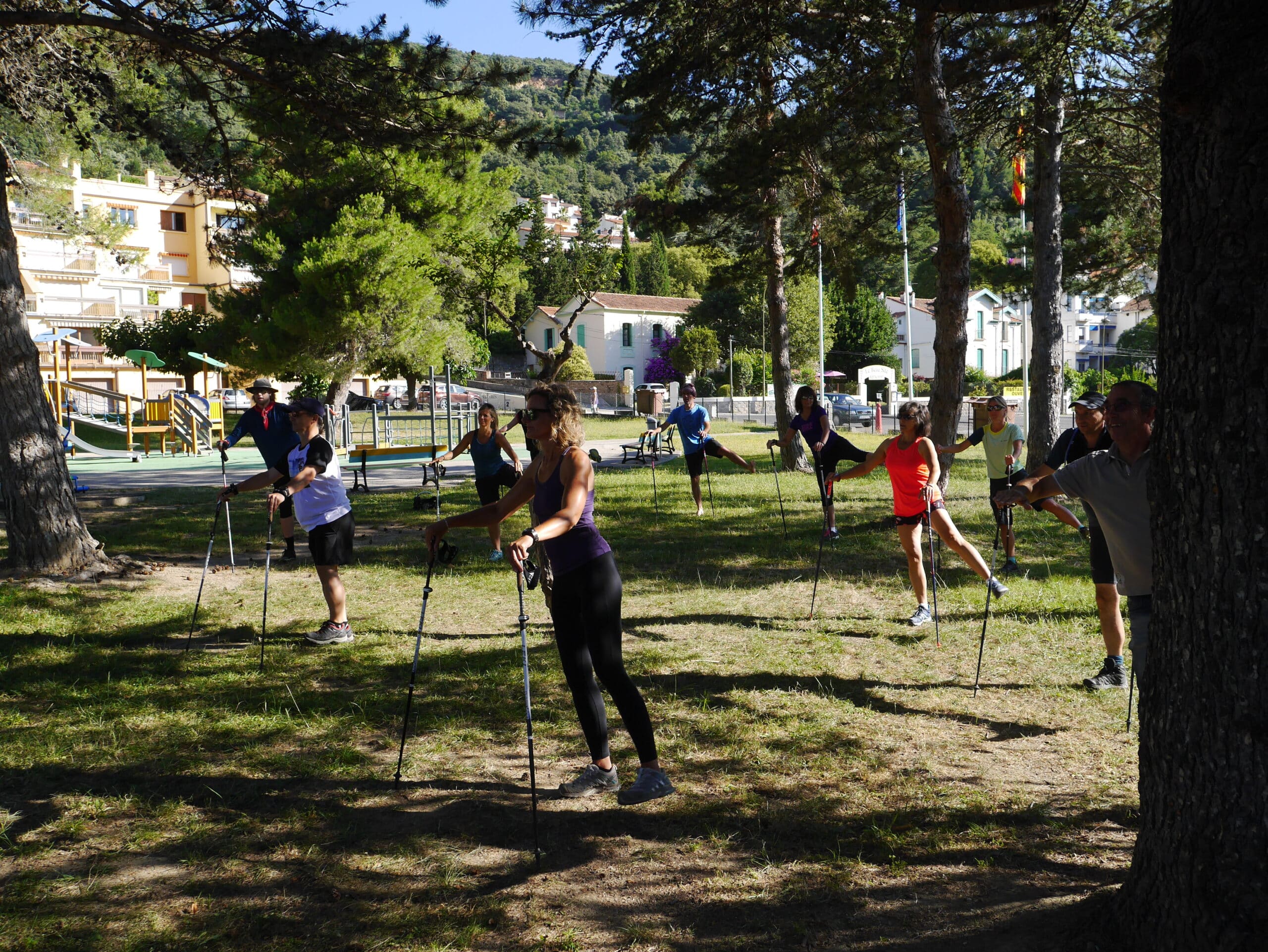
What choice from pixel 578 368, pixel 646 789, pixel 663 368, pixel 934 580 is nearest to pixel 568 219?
pixel 663 368

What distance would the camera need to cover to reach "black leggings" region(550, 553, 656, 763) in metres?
4.56

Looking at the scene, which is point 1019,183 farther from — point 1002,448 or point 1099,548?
point 1099,548

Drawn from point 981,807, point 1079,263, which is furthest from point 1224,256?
point 1079,263

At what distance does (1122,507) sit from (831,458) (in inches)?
255

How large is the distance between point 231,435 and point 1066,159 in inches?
658

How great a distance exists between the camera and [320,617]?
8.70 m

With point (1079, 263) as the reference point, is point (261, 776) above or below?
below

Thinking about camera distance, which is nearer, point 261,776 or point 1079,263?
point 261,776

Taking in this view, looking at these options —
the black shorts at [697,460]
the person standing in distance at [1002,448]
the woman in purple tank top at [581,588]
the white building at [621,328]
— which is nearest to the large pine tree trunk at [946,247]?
the person standing in distance at [1002,448]

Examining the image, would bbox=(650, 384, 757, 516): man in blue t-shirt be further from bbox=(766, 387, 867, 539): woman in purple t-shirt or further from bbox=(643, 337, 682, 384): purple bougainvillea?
Answer: bbox=(643, 337, 682, 384): purple bougainvillea

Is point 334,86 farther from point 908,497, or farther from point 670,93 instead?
point 908,497

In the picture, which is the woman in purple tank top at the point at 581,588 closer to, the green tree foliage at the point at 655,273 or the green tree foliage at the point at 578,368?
the green tree foliage at the point at 578,368

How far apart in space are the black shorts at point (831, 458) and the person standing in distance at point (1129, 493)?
14.5ft

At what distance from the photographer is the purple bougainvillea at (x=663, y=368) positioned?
64.1 meters
